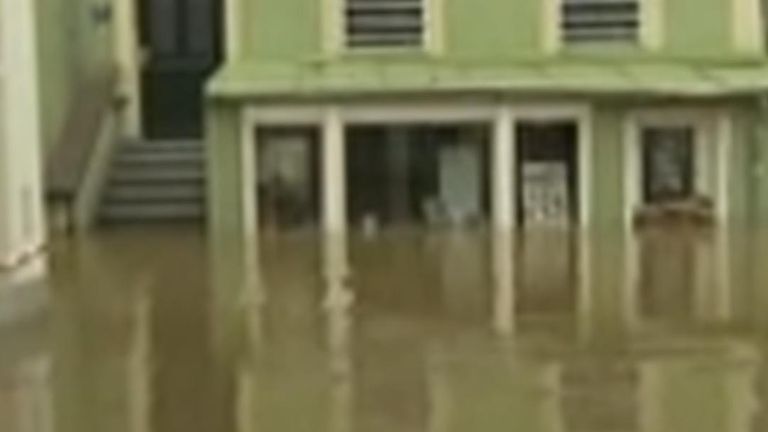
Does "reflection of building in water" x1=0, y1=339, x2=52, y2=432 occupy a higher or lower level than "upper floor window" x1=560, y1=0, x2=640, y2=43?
lower

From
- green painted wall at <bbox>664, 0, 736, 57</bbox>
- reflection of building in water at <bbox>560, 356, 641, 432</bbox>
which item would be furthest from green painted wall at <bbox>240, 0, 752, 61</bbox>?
reflection of building in water at <bbox>560, 356, 641, 432</bbox>

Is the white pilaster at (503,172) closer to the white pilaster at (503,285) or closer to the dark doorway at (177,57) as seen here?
the white pilaster at (503,285)

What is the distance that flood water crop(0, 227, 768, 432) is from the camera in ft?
37.4

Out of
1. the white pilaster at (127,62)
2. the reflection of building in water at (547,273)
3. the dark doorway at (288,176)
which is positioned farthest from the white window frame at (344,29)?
the white pilaster at (127,62)

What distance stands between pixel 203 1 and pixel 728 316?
17.3 m

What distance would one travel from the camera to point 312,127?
1080 inches

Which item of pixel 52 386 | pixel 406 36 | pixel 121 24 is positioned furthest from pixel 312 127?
pixel 52 386

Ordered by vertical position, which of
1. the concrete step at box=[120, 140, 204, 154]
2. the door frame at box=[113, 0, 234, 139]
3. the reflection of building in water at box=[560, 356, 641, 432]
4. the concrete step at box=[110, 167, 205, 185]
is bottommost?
the concrete step at box=[110, 167, 205, 185]

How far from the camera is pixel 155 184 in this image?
28656mm

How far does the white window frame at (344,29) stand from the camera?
91.4ft

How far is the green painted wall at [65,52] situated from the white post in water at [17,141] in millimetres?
10735

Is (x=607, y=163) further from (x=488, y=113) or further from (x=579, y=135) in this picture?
(x=488, y=113)

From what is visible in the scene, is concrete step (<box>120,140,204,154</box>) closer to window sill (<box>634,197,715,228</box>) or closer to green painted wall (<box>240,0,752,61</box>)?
green painted wall (<box>240,0,752,61</box>)

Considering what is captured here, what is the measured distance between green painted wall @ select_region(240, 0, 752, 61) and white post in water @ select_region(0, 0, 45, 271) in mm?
10915
